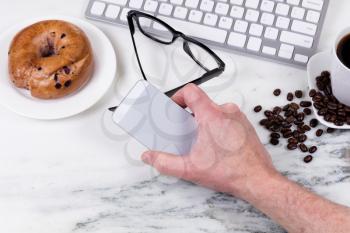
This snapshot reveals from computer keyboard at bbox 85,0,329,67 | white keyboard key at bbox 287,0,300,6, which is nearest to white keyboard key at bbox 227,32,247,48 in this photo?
computer keyboard at bbox 85,0,329,67

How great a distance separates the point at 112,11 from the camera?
39.0 inches

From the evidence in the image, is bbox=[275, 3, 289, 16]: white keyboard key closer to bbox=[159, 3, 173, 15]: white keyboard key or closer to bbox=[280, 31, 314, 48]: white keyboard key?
bbox=[280, 31, 314, 48]: white keyboard key

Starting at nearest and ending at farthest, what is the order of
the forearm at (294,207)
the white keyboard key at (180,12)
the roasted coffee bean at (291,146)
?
the forearm at (294,207) < the roasted coffee bean at (291,146) < the white keyboard key at (180,12)

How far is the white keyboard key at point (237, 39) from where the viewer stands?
0.95 meters

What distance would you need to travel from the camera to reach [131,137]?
896 millimetres

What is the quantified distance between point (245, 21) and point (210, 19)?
0.20 feet

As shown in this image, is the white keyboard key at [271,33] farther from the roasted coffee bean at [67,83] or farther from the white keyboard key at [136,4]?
the roasted coffee bean at [67,83]

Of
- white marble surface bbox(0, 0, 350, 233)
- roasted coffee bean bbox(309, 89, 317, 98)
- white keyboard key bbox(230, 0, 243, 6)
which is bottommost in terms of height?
white marble surface bbox(0, 0, 350, 233)

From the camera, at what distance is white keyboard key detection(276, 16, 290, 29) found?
0.96 m

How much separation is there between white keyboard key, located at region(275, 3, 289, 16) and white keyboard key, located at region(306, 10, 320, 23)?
0.12 ft

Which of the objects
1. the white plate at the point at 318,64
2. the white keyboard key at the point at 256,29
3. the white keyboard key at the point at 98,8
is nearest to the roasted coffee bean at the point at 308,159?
the white plate at the point at 318,64

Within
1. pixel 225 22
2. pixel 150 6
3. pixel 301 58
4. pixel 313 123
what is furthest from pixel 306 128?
pixel 150 6

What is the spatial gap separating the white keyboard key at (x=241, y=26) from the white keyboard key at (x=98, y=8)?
0.24 m

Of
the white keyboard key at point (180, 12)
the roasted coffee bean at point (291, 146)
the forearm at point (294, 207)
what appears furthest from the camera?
the white keyboard key at point (180, 12)
